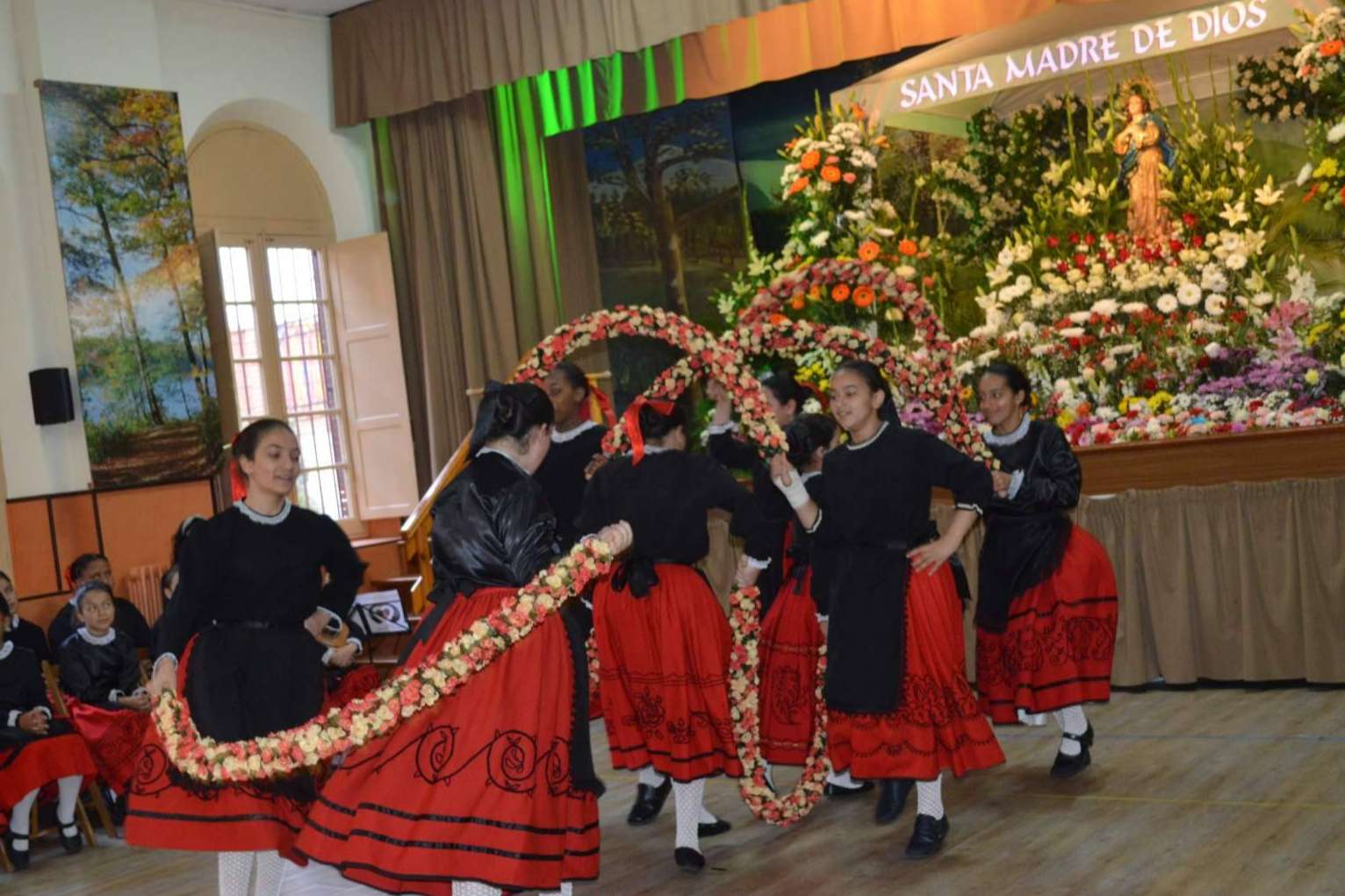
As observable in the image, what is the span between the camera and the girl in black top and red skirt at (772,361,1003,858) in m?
4.80

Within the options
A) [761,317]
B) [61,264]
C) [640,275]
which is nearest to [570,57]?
[640,275]

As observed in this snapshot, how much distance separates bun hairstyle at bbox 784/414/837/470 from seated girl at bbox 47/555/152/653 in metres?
3.58

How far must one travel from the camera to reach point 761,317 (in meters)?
6.18

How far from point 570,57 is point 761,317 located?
4.26 meters

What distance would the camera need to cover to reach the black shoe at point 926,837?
481 centimetres

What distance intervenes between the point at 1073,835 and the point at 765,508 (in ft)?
4.92

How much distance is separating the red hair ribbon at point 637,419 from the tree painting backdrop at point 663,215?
18.0 feet

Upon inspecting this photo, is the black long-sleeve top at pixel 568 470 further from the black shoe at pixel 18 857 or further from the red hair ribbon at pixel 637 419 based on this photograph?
the black shoe at pixel 18 857

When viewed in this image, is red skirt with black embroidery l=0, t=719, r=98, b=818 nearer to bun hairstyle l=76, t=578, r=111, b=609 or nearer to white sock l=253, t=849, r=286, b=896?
bun hairstyle l=76, t=578, r=111, b=609

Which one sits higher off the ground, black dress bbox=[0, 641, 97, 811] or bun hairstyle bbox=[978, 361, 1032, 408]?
bun hairstyle bbox=[978, 361, 1032, 408]

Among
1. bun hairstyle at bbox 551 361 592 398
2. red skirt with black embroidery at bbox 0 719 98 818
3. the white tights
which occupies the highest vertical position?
bun hairstyle at bbox 551 361 592 398

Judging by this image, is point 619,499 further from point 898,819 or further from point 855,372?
point 898,819

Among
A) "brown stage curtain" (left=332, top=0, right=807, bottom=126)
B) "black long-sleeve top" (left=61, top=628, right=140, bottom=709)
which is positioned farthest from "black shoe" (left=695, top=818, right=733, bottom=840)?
"brown stage curtain" (left=332, top=0, right=807, bottom=126)

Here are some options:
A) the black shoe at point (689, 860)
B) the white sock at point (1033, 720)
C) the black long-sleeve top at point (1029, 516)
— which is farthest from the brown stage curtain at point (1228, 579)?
the black shoe at point (689, 860)
